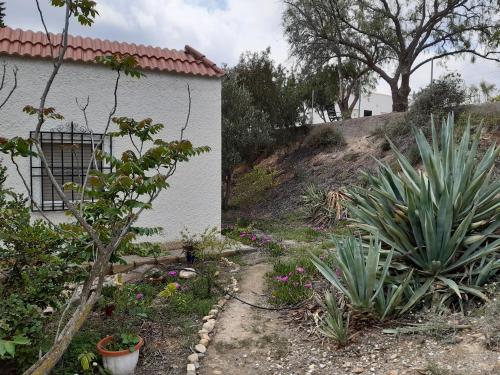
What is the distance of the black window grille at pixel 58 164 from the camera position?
597 cm

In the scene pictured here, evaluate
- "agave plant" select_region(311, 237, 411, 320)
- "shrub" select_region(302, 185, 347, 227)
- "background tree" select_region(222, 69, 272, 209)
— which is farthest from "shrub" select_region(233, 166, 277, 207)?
"agave plant" select_region(311, 237, 411, 320)

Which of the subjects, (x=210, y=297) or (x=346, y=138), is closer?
(x=210, y=297)

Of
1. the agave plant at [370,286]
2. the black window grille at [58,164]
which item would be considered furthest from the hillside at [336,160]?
the agave plant at [370,286]

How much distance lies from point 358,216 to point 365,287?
128cm

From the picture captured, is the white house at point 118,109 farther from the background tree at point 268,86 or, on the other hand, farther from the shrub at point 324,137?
the shrub at point 324,137

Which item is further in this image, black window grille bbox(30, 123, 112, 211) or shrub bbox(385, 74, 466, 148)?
shrub bbox(385, 74, 466, 148)

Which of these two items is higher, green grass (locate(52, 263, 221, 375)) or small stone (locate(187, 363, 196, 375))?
green grass (locate(52, 263, 221, 375))

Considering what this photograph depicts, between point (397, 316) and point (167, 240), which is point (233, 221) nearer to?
point (167, 240)

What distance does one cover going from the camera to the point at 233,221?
10.8 m

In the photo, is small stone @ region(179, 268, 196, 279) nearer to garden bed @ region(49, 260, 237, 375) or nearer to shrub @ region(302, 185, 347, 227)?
garden bed @ region(49, 260, 237, 375)

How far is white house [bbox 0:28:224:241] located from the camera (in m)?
5.84

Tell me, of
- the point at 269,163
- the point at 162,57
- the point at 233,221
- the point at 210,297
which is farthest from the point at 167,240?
the point at 269,163

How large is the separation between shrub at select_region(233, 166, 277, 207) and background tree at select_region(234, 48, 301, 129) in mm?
1999

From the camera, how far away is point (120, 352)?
327cm
